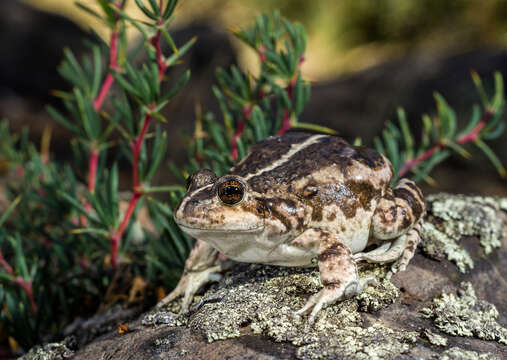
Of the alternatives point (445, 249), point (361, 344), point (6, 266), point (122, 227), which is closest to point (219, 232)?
point (361, 344)

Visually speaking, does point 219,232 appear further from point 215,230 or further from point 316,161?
point 316,161

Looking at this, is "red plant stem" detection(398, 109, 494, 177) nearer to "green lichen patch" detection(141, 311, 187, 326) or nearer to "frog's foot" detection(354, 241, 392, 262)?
"frog's foot" detection(354, 241, 392, 262)

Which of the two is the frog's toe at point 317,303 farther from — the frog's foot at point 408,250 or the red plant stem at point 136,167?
the red plant stem at point 136,167

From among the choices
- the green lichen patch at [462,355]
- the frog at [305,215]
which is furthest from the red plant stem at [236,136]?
the green lichen patch at [462,355]

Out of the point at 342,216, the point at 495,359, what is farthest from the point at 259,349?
the point at 495,359

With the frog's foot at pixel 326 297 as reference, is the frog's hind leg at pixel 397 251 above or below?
above

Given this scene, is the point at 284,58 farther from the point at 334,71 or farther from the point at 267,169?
the point at 334,71

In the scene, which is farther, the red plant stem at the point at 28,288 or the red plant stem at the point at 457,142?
the red plant stem at the point at 457,142
